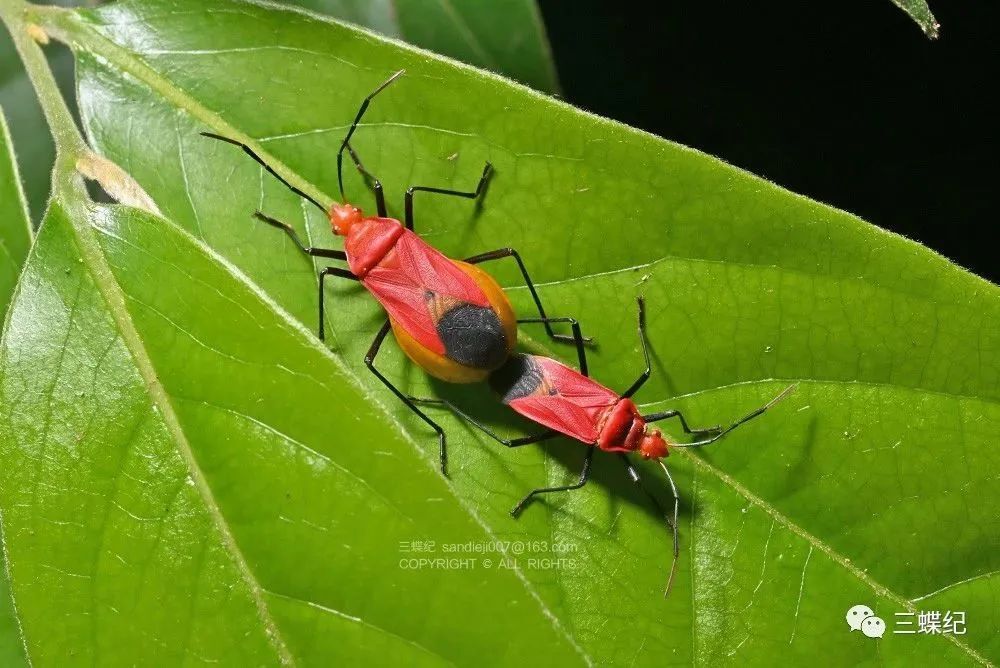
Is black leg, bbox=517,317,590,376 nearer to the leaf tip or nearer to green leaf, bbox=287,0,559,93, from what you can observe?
green leaf, bbox=287,0,559,93

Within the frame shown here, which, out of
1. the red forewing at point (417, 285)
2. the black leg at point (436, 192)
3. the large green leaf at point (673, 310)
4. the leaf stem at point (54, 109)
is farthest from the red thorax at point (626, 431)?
the leaf stem at point (54, 109)

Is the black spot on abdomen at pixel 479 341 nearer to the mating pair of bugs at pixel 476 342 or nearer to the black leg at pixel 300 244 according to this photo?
the mating pair of bugs at pixel 476 342

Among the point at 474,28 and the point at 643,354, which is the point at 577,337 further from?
the point at 474,28

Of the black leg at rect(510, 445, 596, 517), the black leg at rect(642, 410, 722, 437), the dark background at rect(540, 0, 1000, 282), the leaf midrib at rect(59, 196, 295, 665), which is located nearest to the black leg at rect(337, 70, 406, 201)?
the leaf midrib at rect(59, 196, 295, 665)

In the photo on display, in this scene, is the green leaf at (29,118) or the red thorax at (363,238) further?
the green leaf at (29,118)

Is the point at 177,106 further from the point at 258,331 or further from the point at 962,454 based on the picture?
the point at 962,454

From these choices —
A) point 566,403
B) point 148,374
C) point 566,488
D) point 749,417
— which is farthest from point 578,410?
point 148,374

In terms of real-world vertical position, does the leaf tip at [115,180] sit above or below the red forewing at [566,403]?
above
